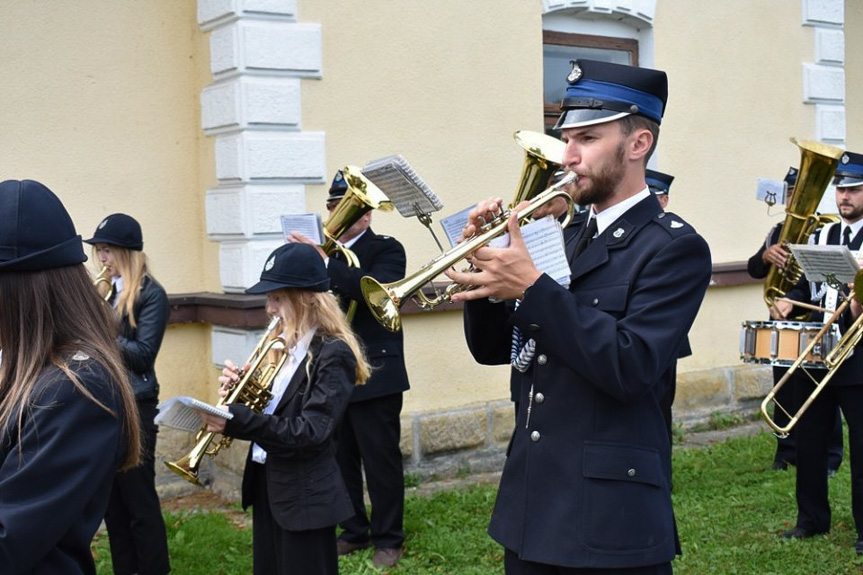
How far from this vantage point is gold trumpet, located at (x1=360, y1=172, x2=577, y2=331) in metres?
2.79

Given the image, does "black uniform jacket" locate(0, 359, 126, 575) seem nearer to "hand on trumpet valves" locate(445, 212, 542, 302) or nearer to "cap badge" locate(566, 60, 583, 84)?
"hand on trumpet valves" locate(445, 212, 542, 302)

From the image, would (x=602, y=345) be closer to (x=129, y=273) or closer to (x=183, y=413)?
(x=183, y=413)

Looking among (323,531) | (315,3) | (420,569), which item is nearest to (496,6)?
(315,3)

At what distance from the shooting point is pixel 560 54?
27.6ft

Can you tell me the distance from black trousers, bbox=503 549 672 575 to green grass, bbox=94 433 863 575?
2.61m

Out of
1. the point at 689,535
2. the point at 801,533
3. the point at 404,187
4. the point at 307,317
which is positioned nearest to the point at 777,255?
the point at 801,533

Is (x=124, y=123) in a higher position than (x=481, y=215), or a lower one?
higher

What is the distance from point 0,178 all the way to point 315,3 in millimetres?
2286

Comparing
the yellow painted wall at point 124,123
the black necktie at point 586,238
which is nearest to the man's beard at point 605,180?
the black necktie at point 586,238

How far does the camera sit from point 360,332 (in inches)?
233

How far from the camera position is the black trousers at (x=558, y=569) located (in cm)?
279

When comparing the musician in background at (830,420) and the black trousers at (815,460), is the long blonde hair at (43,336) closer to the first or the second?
the musician in background at (830,420)

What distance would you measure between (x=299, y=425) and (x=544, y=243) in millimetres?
1602

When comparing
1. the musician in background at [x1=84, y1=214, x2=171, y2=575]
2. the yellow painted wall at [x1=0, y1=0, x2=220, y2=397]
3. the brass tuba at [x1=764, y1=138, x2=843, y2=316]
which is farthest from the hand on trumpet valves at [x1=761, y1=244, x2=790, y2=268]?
the musician in background at [x1=84, y1=214, x2=171, y2=575]
